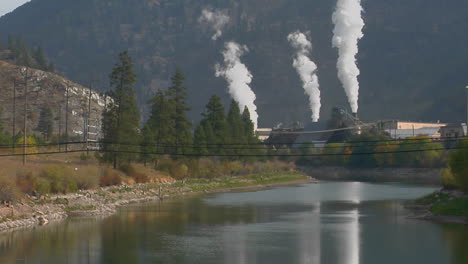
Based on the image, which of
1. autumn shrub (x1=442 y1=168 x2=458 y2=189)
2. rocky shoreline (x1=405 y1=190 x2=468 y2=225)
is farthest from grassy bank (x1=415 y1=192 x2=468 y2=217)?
autumn shrub (x1=442 y1=168 x2=458 y2=189)

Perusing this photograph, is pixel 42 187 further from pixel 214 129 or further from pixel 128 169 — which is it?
pixel 214 129

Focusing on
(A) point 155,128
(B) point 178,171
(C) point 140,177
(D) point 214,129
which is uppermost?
(D) point 214,129

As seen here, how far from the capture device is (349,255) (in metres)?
67.7

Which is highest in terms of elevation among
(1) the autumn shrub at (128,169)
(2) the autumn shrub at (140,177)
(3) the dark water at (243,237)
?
(1) the autumn shrub at (128,169)

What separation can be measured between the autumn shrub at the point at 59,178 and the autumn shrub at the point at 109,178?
13.4m

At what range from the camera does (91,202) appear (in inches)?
3871

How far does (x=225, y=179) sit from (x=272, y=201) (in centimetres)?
3863

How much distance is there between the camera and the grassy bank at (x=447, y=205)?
87.6m

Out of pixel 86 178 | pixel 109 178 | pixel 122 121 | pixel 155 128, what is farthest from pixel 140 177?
pixel 86 178

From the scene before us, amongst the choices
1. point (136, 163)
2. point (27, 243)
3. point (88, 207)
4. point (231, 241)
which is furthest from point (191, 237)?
point (136, 163)

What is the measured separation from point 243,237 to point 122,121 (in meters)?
54.6

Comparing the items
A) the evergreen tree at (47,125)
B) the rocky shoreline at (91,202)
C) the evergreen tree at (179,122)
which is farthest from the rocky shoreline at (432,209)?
the evergreen tree at (47,125)

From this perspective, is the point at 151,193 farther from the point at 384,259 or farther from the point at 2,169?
the point at 384,259

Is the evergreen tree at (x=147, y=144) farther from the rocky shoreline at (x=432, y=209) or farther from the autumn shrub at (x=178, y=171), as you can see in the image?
the rocky shoreline at (x=432, y=209)
